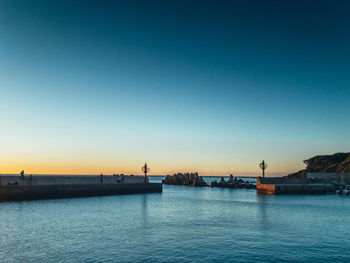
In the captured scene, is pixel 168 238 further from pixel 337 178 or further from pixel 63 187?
pixel 337 178

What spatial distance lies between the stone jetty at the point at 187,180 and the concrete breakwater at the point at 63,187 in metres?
66.9

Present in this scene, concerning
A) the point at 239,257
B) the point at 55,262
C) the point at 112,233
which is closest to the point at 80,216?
the point at 112,233

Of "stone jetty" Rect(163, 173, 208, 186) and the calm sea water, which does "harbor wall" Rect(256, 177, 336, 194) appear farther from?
"stone jetty" Rect(163, 173, 208, 186)

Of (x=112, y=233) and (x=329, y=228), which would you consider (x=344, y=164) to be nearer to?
(x=329, y=228)

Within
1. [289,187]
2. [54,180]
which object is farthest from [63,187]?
[289,187]

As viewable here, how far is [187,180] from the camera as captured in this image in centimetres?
14812

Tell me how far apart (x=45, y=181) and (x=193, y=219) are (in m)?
33.1

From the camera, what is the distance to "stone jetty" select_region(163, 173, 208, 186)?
13623 centimetres

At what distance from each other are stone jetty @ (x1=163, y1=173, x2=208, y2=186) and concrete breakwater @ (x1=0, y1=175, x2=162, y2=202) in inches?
2635

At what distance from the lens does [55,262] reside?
15.7m

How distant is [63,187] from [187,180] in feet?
330

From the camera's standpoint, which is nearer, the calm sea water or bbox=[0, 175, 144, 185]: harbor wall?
the calm sea water

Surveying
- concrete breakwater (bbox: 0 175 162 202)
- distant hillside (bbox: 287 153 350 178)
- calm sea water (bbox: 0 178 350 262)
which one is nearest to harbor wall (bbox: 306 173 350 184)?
concrete breakwater (bbox: 0 175 162 202)

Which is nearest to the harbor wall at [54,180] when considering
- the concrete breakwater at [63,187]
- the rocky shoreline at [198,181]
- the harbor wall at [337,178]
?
the concrete breakwater at [63,187]
